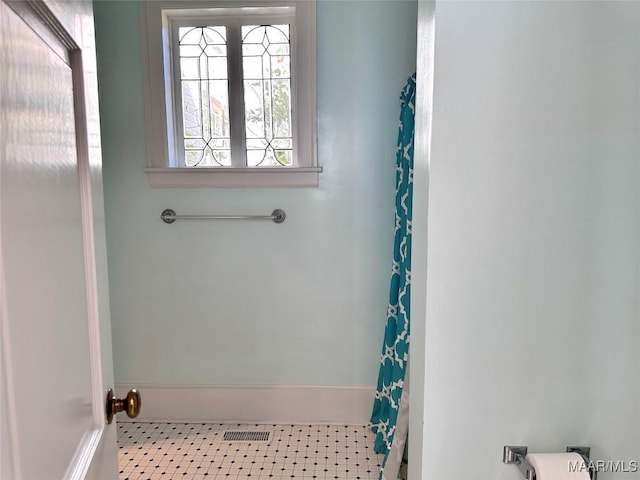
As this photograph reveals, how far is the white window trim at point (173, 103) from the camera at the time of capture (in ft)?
6.83

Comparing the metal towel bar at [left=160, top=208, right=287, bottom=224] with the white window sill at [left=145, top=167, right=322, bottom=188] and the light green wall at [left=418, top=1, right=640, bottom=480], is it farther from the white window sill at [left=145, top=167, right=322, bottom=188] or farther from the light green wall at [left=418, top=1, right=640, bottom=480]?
the light green wall at [left=418, top=1, right=640, bottom=480]

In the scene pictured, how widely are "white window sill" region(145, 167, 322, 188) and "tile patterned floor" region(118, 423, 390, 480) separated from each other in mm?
1279

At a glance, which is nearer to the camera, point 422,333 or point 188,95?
point 422,333

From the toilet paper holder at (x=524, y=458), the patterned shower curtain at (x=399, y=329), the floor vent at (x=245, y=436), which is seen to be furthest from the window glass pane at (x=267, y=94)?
the toilet paper holder at (x=524, y=458)

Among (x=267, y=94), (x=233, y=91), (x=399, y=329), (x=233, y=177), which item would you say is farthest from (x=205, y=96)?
(x=399, y=329)

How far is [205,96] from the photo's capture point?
7.40 ft

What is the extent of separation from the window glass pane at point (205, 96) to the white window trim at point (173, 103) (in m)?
0.09

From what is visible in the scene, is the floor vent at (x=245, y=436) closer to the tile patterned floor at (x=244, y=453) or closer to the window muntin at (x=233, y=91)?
the tile patterned floor at (x=244, y=453)

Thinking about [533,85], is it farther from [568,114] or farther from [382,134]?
[382,134]

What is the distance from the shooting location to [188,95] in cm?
225

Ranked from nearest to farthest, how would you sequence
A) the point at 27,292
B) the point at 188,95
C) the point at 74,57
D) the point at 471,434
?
the point at 27,292
the point at 74,57
the point at 471,434
the point at 188,95

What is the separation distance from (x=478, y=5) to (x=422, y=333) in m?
0.61

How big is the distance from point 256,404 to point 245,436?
7.0 inches

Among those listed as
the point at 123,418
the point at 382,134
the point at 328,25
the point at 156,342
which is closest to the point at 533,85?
the point at 382,134
